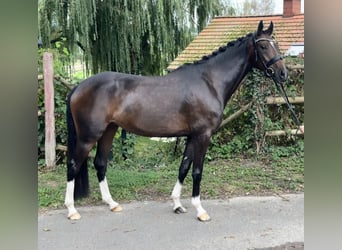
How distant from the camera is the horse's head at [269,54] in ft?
11.6

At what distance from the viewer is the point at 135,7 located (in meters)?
6.87

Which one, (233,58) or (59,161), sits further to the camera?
(59,161)

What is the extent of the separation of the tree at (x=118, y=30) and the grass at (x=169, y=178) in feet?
6.51

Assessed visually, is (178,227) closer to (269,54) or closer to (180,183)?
(180,183)

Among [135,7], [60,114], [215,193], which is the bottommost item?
[215,193]

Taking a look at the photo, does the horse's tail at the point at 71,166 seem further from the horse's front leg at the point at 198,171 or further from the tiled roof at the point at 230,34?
the tiled roof at the point at 230,34

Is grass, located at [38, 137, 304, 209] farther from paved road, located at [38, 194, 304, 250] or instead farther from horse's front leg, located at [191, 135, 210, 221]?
horse's front leg, located at [191, 135, 210, 221]

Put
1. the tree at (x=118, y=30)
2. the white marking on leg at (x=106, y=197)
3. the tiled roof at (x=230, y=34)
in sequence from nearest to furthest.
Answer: the white marking on leg at (x=106, y=197) < the tree at (x=118, y=30) < the tiled roof at (x=230, y=34)

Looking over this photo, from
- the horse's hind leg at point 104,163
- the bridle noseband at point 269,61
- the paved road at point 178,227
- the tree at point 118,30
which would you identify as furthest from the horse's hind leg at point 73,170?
the tree at point 118,30

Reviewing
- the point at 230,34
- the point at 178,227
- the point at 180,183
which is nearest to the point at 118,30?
the point at 230,34

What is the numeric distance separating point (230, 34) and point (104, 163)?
4314 mm
